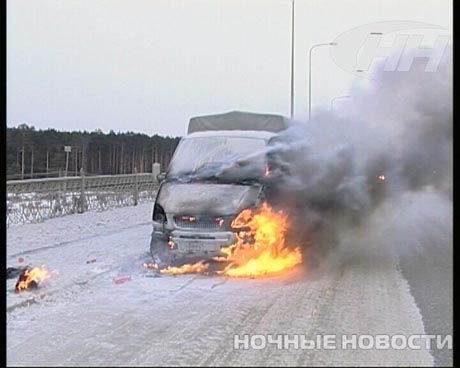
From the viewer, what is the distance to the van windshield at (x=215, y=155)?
4.95 metres

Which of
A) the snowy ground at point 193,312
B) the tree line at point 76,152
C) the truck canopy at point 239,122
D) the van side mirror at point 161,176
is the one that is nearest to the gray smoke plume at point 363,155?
the truck canopy at point 239,122

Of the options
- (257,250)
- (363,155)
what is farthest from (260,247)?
(363,155)

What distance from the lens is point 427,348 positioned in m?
2.82

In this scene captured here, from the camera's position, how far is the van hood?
186 inches

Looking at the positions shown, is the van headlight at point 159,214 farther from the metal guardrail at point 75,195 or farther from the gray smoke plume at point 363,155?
the gray smoke plume at point 363,155

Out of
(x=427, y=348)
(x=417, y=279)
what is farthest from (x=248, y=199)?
(x=427, y=348)

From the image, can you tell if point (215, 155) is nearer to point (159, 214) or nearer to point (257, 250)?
point (159, 214)

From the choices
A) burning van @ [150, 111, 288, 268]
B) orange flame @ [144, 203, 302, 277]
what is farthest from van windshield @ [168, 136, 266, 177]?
orange flame @ [144, 203, 302, 277]

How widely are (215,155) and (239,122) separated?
40 centimetres

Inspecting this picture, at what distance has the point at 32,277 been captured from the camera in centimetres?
429

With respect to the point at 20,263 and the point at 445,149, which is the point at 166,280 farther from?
the point at 445,149

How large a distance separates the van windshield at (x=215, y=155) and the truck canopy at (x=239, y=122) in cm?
13

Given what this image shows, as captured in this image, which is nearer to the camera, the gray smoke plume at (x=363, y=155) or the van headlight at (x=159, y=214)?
the gray smoke plume at (x=363, y=155)

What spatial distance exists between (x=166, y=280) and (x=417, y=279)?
216 centimetres
